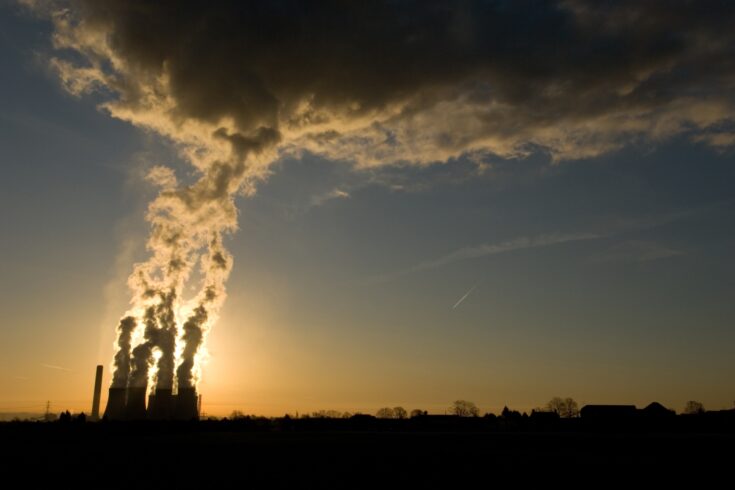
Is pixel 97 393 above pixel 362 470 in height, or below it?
above

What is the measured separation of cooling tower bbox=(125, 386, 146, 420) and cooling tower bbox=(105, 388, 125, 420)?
92 centimetres

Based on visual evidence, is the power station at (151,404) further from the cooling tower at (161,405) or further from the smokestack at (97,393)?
the smokestack at (97,393)

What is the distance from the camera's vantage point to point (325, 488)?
75.9ft

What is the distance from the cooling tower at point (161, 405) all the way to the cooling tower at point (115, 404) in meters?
4.24

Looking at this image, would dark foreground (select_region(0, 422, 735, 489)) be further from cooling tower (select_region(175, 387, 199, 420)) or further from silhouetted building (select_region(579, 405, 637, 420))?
silhouetted building (select_region(579, 405, 637, 420))

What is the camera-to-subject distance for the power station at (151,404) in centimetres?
10169

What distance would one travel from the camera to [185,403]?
10562cm

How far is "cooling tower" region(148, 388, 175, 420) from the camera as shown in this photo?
337ft

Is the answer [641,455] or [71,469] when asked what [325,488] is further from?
[641,455]

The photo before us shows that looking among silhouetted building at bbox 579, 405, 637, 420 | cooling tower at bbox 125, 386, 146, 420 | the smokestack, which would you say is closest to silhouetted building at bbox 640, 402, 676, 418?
silhouetted building at bbox 579, 405, 637, 420

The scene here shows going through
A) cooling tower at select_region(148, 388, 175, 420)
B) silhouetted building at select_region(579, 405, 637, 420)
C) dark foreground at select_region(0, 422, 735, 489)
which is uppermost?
cooling tower at select_region(148, 388, 175, 420)

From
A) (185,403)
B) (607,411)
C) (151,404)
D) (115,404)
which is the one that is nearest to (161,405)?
(151,404)

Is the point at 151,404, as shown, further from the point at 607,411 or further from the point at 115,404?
the point at 607,411

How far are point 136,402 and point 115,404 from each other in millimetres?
3175
